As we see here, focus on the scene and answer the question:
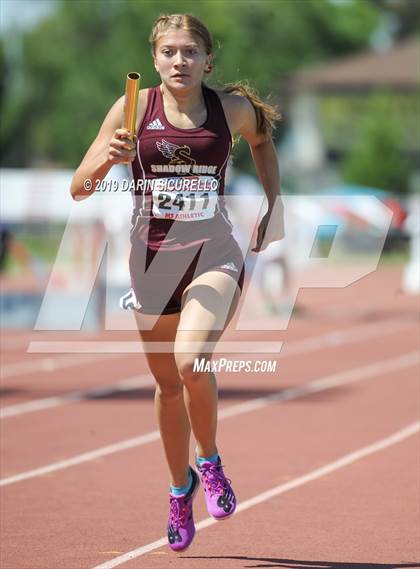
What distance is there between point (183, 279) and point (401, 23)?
91.8 meters

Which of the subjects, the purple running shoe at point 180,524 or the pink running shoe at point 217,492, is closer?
the pink running shoe at point 217,492

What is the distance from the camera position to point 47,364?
52.9ft

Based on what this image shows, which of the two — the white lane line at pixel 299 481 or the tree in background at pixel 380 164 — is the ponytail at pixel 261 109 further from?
the tree in background at pixel 380 164

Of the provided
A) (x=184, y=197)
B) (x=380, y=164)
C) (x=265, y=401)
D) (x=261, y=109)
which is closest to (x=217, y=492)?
(x=184, y=197)

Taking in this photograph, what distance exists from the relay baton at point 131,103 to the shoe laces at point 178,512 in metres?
1.74

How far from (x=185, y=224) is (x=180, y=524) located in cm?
135

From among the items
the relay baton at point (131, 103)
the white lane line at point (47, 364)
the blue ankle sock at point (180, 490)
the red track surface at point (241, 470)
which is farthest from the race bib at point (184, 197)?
the white lane line at point (47, 364)

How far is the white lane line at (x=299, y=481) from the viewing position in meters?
6.54

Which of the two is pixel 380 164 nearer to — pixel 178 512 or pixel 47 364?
pixel 47 364

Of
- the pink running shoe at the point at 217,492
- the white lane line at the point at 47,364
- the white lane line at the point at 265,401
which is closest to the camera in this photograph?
the pink running shoe at the point at 217,492

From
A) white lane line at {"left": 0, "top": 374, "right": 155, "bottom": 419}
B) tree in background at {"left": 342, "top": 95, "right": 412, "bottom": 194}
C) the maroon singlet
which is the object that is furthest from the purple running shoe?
tree in background at {"left": 342, "top": 95, "right": 412, "bottom": 194}

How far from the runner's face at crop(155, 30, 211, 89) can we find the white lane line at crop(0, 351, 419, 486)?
139 inches

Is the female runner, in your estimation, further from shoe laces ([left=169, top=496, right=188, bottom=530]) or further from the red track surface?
the red track surface

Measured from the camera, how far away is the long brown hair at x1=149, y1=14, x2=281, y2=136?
5.97 meters
